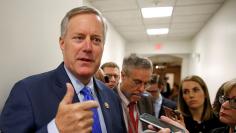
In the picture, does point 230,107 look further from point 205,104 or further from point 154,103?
point 154,103

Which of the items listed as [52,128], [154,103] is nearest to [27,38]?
[52,128]

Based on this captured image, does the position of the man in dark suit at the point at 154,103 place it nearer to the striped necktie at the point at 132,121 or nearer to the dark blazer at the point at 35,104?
the striped necktie at the point at 132,121

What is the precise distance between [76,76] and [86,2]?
2.68 meters

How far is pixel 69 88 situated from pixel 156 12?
3699 mm

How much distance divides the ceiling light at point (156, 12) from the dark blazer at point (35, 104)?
318 cm

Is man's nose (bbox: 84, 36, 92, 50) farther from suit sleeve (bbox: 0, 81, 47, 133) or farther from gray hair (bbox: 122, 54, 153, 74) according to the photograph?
gray hair (bbox: 122, 54, 153, 74)

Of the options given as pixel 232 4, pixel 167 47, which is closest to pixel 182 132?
pixel 232 4

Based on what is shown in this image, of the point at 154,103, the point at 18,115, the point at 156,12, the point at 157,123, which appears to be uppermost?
the point at 156,12

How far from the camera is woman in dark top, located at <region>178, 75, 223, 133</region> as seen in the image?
196 cm

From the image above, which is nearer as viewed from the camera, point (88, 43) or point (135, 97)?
point (88, 43)

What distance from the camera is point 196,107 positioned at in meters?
2.06

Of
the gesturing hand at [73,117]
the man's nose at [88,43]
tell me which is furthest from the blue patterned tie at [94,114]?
the gesturing hand at [73,117]

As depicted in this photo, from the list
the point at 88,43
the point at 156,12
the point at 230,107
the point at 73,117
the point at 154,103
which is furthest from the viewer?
the point at 156,12

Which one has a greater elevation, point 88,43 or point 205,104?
point 88,43
